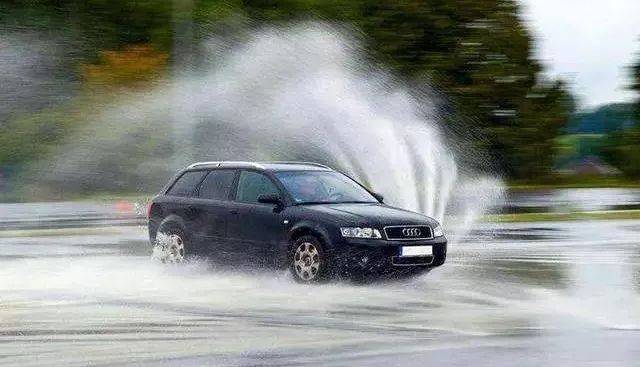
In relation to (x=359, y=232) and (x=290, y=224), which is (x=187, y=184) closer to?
(x=290, y=224)

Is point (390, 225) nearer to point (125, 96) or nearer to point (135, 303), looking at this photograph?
point (135, 303)

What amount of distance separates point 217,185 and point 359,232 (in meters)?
2.85

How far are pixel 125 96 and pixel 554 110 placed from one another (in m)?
19.7

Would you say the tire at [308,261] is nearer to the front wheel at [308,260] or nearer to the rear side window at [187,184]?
the front wheel at [308,260]

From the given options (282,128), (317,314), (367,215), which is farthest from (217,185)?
(282,128)

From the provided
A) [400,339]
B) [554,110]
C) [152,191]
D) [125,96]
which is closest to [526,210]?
[152,191]

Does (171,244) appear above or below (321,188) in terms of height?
below

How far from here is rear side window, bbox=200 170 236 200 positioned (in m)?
17.4

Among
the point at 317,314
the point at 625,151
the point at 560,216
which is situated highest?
the point at 317,314

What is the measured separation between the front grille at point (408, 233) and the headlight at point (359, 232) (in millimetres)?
132

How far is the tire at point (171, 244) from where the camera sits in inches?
692

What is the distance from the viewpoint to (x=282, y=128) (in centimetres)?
4944

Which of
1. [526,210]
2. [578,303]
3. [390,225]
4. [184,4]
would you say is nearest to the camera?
[578,303]

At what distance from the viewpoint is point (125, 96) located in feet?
168
